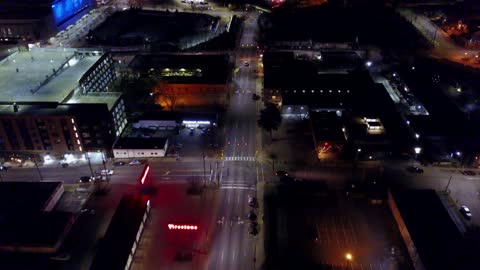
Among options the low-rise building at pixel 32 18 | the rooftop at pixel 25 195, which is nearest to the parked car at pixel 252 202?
the rooftop at pixel 25 195

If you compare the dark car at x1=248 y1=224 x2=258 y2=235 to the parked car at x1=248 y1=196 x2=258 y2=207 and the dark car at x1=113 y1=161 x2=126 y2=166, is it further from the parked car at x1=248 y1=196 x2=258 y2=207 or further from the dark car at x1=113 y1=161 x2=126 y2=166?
the dark car at x1=113 y1=161 x2=126 y2=166

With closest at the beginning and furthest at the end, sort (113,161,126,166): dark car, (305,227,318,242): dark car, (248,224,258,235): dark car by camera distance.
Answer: (305,227,318,242): dark car, (248,224,258,235): dark car, (113,161,126,166): dark car

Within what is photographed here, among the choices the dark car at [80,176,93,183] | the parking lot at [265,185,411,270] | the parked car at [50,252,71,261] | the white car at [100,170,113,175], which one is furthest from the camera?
the white car at [100,170,113,175]

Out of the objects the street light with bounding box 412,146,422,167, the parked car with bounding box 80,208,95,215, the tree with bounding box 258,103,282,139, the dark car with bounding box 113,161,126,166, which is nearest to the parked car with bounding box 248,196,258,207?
the tree with bounding box 258,103,282,139

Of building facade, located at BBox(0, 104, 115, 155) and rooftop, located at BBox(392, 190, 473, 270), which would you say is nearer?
rooftop, located at BBox(392, 190, 473, 270)

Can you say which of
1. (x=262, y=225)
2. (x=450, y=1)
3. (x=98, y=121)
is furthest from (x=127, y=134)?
(x=450, y=1)

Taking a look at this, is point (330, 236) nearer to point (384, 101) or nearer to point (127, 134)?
point (384, 101)
